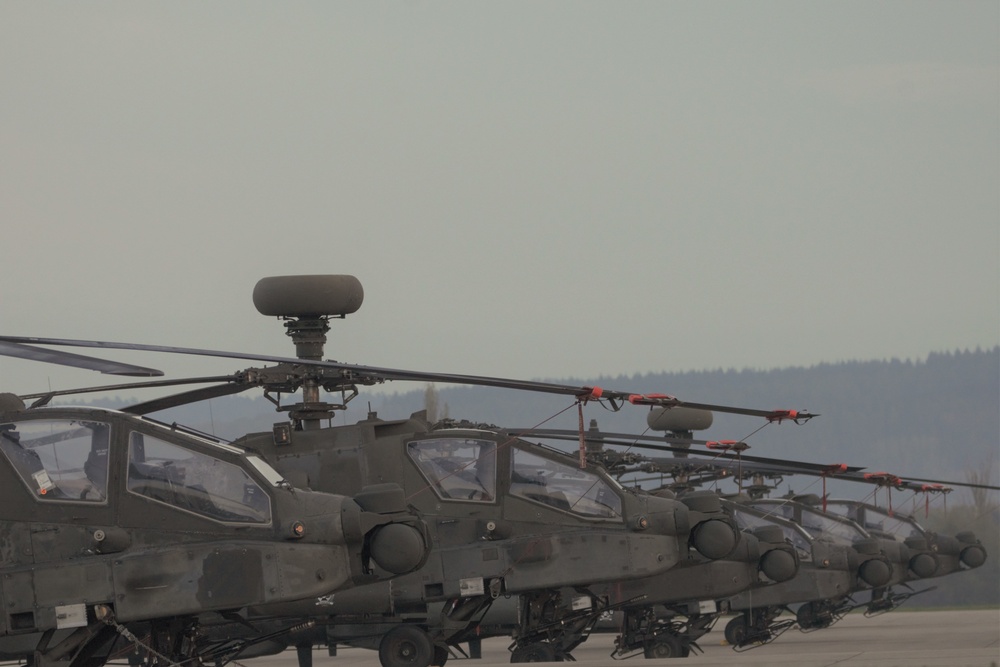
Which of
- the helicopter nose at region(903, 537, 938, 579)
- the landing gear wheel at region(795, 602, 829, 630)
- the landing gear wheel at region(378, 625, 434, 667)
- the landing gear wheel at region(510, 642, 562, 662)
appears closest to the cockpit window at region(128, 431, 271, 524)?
the landing gear wheel at region(378, 625, 434, 667)

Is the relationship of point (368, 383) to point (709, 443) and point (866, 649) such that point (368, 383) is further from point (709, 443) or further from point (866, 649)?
point (866, 649)

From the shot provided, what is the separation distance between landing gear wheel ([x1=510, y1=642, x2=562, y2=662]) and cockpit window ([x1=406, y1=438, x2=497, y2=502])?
398cm

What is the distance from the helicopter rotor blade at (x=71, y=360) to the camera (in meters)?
10.3

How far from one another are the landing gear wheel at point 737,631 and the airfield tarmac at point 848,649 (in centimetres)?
25

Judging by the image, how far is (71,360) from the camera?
11312 millimetres

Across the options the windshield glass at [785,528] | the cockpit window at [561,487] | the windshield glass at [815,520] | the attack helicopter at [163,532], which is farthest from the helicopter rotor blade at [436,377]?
the windshield glass at [815,520]

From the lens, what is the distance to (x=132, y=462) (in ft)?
39.7

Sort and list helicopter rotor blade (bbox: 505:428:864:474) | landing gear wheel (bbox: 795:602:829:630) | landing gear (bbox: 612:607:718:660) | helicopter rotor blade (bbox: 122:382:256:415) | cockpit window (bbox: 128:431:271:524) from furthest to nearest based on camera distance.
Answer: landing gear wheel (bbox: 795:602:829:630) < landing gear (bbox: 612:607:718:660) < helicopter rotor blade (bbox: 505:428:864:474) < helicopter rotor blade (bbox: 122:382:256:415) < cockpit window (bbox: 128:431:271:524)

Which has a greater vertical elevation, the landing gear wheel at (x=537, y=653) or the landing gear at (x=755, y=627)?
the landing gear wheel at (x=537, y=653)

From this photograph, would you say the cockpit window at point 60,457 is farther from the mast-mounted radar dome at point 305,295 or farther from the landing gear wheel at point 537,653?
the landing gear wheel at point 537,653

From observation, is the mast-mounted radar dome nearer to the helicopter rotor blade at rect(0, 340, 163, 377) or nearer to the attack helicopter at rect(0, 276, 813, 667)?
the attack helicopter at rect(0, 276, 813, 667)

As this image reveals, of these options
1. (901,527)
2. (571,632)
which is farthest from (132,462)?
(901,527)

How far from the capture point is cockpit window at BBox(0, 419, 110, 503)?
11961 millimetres

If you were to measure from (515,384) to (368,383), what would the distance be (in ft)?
9.32
